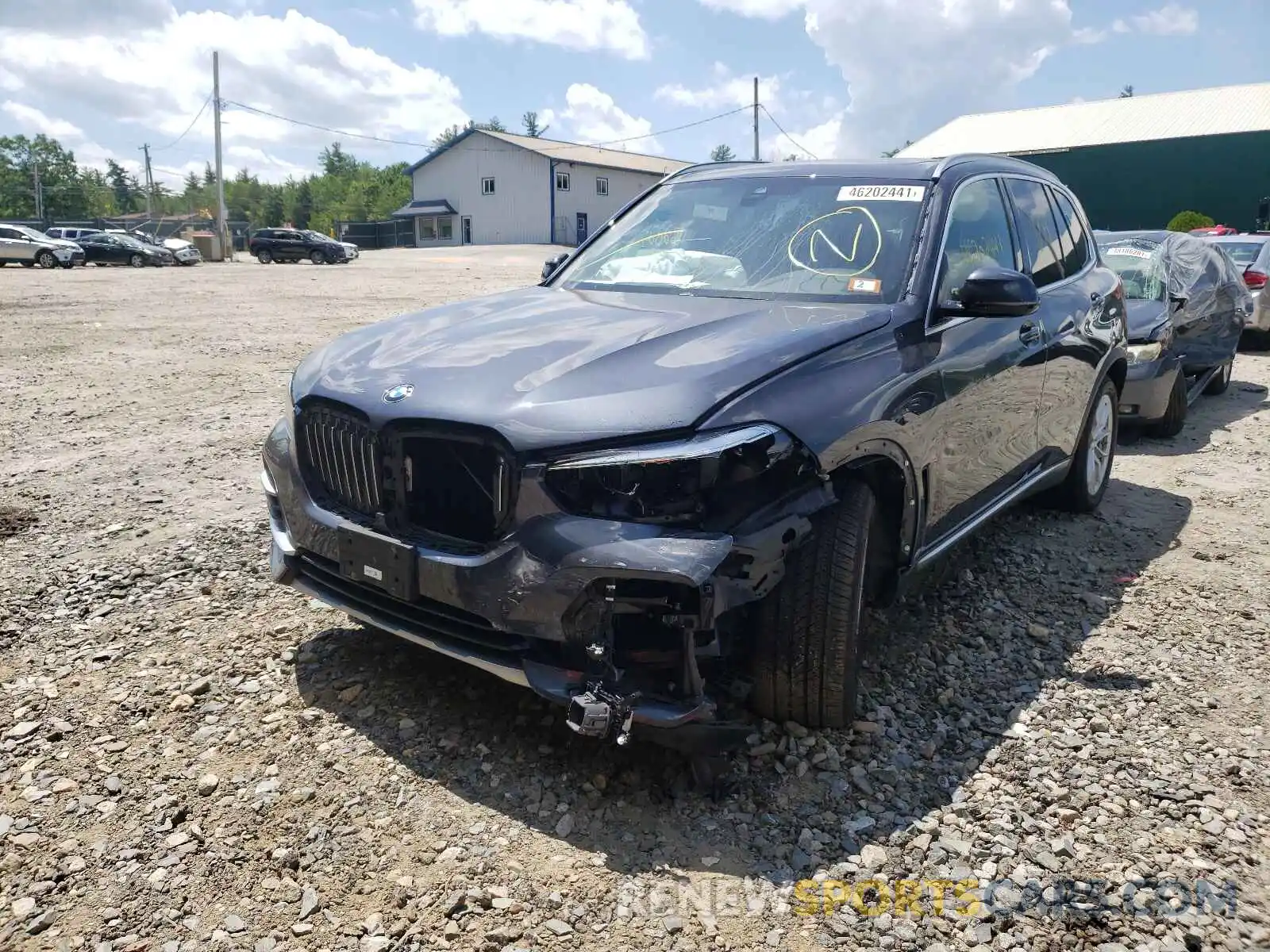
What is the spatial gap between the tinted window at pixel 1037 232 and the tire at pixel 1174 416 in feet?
10.6

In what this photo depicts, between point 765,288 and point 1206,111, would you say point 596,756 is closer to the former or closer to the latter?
point 765,288

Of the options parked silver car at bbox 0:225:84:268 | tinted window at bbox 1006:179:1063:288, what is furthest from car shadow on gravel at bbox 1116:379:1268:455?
parked silver car at bbox 0:225:84:268

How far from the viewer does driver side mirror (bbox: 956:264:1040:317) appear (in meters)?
3.44

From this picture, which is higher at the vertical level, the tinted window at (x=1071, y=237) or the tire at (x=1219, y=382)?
the tinted window at (x=1071, y=237)

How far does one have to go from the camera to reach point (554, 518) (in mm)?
2592

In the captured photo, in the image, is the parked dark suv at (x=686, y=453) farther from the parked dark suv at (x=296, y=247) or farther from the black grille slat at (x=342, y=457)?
the parked dark suv at (x=296, y=247)

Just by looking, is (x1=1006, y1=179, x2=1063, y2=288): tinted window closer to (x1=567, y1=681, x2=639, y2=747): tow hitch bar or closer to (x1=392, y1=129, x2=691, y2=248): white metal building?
(x1=567, y1=681, x2=639, y2=747): tow hitch bar

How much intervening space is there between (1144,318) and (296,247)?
128 feet

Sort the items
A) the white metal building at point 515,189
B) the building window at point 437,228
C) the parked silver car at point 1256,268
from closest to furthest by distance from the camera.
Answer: the parked silver car at point 1256,268 < the white metal building at point 515,189 < the building window at point 437,228

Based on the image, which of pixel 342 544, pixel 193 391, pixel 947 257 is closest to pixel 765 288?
pixel 947 257

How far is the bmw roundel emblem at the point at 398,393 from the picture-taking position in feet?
9.41

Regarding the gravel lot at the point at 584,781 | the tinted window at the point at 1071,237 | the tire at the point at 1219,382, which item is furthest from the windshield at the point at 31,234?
the tinted window at the point at 1071,237

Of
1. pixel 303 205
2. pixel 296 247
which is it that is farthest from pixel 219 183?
pixel 303 205

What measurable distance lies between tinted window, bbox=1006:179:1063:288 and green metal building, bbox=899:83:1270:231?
35.5 m
